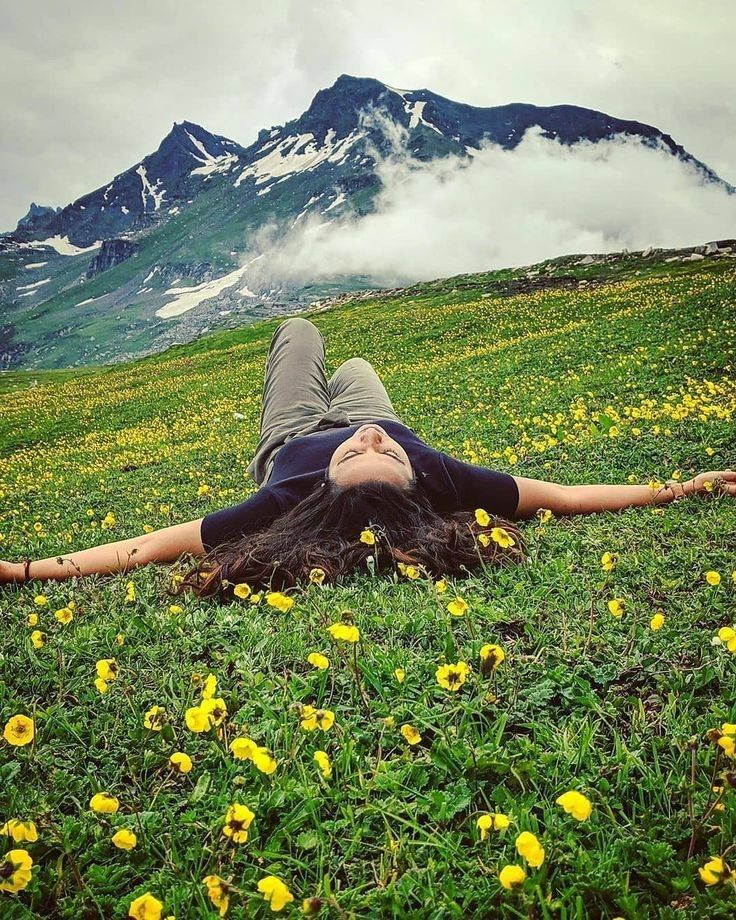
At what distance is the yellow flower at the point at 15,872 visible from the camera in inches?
66.9

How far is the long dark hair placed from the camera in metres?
4.18

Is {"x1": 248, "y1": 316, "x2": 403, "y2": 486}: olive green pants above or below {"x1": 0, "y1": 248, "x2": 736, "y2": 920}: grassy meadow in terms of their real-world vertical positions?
above

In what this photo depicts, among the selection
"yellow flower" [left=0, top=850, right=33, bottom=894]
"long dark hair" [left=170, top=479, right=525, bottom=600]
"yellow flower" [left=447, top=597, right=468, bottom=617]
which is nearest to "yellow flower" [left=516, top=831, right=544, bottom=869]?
"yellow flower" [left=447, top=597, right=468, bottom=617]

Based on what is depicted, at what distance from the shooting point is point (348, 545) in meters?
4.33

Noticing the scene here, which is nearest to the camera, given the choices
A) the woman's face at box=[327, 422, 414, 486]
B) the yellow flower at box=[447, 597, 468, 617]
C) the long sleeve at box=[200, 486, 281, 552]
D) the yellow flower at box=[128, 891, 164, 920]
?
the yellow flower at box=[128, 891, 164, 920]

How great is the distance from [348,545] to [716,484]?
333 cm

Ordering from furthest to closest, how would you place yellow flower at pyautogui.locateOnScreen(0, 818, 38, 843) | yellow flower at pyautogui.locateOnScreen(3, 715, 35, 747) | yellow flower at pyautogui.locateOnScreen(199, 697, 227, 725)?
yellow flower at pyautogui.locateOnScreen(199, 697, 227, 725)
yellow flower at pyautogui.locateOnScreen(3, 715, 35, 747)
yellow flower at pyautogui.locateOnScreen(0, 818, 38, 843)

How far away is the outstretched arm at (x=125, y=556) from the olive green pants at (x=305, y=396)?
1278mm

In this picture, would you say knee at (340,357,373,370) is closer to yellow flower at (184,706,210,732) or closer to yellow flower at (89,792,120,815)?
yellow flower at (184,706,210,732)

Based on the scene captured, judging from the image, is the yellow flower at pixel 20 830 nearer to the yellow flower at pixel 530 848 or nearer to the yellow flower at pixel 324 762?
the yellow flower at pixel 324 762

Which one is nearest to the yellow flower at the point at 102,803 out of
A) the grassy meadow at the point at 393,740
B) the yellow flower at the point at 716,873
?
the grassy meadow at the point at 393,740

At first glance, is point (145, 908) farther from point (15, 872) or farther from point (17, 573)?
point (17, 573)

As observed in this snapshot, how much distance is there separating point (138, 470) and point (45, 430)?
1362cm

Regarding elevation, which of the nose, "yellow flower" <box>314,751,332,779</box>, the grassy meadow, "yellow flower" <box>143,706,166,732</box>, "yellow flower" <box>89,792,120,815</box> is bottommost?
the grassy meadow
